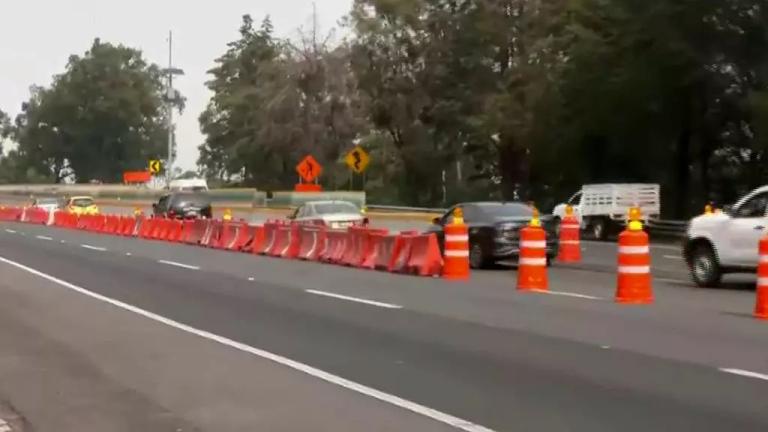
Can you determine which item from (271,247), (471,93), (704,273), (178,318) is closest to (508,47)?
(471,93)

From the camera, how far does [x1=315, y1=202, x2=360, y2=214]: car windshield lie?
33.8m

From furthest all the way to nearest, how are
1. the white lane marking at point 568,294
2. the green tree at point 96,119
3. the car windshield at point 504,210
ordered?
the green tree at point 96,119, the car windshield at point 504,210, the white lane marking at point 568,294

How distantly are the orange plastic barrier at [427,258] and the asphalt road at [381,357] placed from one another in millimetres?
1781

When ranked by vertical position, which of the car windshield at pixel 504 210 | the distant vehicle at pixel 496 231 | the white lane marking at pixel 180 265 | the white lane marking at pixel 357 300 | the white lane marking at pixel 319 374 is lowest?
the white lane marking at pixel 319 374

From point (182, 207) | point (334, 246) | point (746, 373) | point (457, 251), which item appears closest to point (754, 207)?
point (457, 251)

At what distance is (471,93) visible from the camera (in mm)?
56844

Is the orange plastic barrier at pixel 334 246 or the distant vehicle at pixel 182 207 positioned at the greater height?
the distant vehicle at pixel 182 207

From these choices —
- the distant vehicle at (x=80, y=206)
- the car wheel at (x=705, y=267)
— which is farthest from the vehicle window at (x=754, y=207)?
the distant vehicle at (x=80, y=206)

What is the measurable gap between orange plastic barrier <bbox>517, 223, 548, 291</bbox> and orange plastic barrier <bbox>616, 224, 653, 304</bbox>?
2.48 meters

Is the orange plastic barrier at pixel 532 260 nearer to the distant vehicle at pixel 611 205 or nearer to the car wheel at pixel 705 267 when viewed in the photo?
the car wheel at pixel 705 267

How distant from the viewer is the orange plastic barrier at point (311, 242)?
28.8m

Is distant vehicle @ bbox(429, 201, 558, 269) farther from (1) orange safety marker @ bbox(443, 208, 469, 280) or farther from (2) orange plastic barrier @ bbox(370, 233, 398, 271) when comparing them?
(1) orange safety marker @ bbox(443, 208, 469, 280)

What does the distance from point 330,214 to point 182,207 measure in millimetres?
17781

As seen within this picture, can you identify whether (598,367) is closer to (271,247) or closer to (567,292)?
(567,292)
